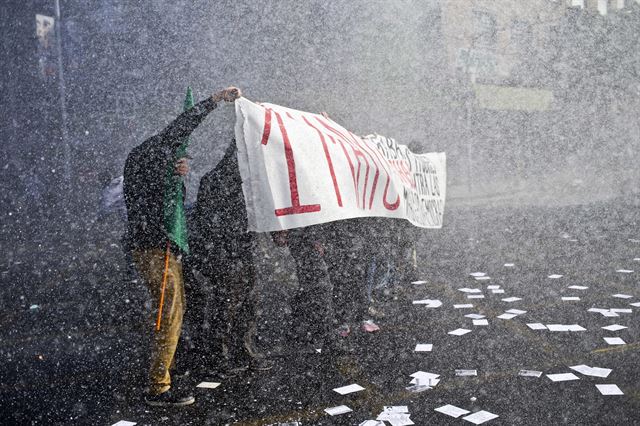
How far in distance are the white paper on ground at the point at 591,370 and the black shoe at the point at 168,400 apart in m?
2.70

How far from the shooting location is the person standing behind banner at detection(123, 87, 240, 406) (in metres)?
3.37

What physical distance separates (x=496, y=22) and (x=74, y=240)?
84.1 feet

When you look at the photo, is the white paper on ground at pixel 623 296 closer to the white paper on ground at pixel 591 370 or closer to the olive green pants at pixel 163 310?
the white paper on ground at pixel 591 370

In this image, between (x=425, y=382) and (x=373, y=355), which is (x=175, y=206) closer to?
(x=373, y=355)

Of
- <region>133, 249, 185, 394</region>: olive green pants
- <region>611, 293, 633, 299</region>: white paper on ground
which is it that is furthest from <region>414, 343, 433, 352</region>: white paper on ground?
<region>611, 293, 633, 299</region>: white paper on ground

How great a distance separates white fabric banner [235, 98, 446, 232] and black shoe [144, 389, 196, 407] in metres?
1.25

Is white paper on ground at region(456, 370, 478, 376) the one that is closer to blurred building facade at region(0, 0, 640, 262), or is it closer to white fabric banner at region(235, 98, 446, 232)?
white fabric banner at region(235, 98, 446, 232)

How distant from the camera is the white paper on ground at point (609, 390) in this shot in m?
3.36

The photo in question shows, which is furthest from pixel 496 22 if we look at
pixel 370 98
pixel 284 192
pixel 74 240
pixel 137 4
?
pixel 284 192

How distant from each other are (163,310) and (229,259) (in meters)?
0.69

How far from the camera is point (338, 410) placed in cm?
330

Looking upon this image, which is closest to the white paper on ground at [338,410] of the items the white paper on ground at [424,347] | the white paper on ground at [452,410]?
the white paper on ground at [452,410]

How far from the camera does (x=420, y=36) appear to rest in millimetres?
25766

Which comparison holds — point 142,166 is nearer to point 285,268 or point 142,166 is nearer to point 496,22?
point 285,268
